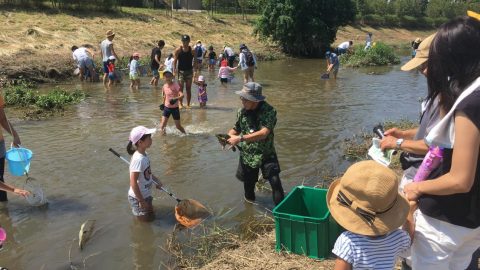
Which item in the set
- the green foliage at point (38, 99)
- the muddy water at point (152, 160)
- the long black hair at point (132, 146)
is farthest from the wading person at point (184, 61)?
the long black hair at point (132, 146)

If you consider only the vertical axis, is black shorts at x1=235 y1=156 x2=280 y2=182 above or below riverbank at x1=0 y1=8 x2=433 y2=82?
below

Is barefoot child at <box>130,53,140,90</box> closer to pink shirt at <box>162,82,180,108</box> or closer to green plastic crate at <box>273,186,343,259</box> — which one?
pink shirt at <box>162,82,180,108</box>

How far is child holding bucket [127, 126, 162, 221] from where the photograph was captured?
5.36m

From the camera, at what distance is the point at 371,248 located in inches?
99.7

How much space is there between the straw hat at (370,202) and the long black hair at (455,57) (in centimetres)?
54

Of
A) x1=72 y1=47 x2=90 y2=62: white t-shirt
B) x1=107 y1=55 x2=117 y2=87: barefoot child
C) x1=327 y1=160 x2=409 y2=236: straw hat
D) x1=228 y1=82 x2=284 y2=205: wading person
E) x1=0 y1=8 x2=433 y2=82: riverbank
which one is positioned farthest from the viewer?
x1=0 y1=8 x2=433 y2=82: riverbank

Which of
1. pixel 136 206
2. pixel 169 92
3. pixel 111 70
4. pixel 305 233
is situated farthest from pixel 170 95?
pixel 111 70

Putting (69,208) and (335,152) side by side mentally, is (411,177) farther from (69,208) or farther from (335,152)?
(335,152)

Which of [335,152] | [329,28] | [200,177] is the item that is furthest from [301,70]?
[200,177]

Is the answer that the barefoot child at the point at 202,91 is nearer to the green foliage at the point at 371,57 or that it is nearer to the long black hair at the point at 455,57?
the long black hair at the point at 455,57

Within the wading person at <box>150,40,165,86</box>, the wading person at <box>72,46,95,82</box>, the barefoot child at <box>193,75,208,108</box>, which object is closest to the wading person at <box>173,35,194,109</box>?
the barefoot child at <box>193,75,208,108</box>

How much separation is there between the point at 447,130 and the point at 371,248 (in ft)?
2.53

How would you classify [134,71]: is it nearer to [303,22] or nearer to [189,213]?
[189,213]

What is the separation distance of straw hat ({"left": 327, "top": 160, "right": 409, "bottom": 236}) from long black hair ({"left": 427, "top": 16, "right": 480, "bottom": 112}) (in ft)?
1.79
